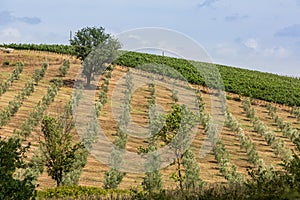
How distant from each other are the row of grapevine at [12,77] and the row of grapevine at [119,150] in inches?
536

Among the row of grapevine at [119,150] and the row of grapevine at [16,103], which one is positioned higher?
the row of grapevine at [16,103]

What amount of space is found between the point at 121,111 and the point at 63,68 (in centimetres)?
2052

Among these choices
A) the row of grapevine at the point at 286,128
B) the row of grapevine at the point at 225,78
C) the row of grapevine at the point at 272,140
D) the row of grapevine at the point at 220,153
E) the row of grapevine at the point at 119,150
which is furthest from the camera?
the row of grapevine at the point at 225,78

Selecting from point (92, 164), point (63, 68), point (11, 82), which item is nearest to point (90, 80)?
point (63, 68)

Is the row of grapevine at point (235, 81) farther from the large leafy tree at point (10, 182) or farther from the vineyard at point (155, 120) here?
the large leafy tree at point (10, 182)

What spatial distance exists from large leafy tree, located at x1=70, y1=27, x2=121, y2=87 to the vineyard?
2353 mm

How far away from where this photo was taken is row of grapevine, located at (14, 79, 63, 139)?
40.4 meters

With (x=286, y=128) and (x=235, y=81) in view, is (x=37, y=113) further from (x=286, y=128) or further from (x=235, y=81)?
(x=235, y=81)

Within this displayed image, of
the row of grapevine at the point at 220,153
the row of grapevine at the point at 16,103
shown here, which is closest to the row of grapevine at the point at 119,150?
the row of grapevine at the point at 220,153

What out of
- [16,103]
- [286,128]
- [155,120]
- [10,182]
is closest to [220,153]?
[155,120]

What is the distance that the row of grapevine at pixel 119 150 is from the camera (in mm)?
31678

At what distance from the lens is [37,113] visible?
45312 millimetres

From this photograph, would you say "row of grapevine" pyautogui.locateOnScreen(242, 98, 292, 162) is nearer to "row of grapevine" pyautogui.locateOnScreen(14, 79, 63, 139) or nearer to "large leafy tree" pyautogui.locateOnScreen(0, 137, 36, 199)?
"row of grapevine" pyautogui.locateOnScreen(14, 79, 63, 139)

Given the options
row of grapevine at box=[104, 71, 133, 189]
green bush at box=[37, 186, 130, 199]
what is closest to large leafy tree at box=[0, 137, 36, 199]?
green bush at box=[37, 186, 130, 199]
